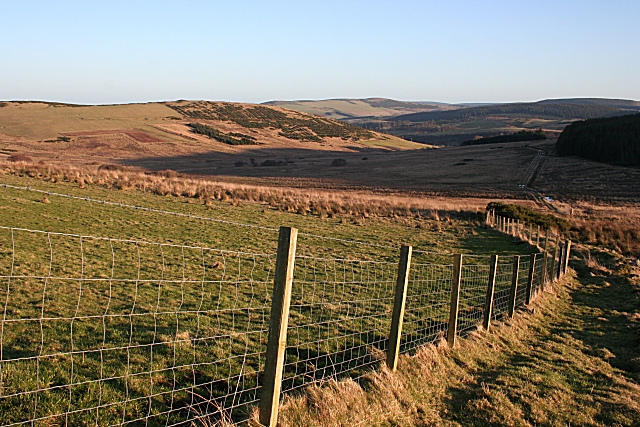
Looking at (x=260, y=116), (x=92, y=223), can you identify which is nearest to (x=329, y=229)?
(x=92, y=223)

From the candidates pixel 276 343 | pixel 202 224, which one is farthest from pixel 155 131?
pixel 276 343

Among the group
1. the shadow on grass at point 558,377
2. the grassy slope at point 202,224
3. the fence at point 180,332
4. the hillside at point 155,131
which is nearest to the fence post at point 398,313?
the fence at point 180,332

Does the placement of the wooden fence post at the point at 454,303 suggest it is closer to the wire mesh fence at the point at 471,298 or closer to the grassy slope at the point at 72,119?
the wire mesh fence at the point at 471,298

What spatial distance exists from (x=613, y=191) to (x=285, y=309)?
61.4m

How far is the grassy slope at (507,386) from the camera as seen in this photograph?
5109mm

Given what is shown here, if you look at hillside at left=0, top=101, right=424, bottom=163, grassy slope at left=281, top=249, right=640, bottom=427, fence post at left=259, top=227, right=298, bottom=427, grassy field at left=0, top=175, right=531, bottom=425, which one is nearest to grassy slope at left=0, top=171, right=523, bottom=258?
grassy field at left=0, top=175, right=531, bottom=425

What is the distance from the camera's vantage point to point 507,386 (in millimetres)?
6504

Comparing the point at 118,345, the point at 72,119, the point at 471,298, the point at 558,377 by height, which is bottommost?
the point at 471,298

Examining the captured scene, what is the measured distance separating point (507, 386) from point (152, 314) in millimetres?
4772

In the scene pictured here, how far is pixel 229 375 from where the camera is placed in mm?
5758

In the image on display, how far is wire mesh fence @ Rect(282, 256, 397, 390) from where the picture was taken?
6288mm

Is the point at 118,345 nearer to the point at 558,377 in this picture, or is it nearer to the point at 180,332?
the point at 180,332

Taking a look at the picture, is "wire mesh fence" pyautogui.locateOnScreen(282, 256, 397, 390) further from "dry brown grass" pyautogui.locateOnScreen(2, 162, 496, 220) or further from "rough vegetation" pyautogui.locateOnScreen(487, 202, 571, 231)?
"rough vegetation" pyautogui.locateOnScreen(487, 202, 571, 231)

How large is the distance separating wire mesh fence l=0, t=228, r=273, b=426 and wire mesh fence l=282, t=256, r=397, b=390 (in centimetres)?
51
